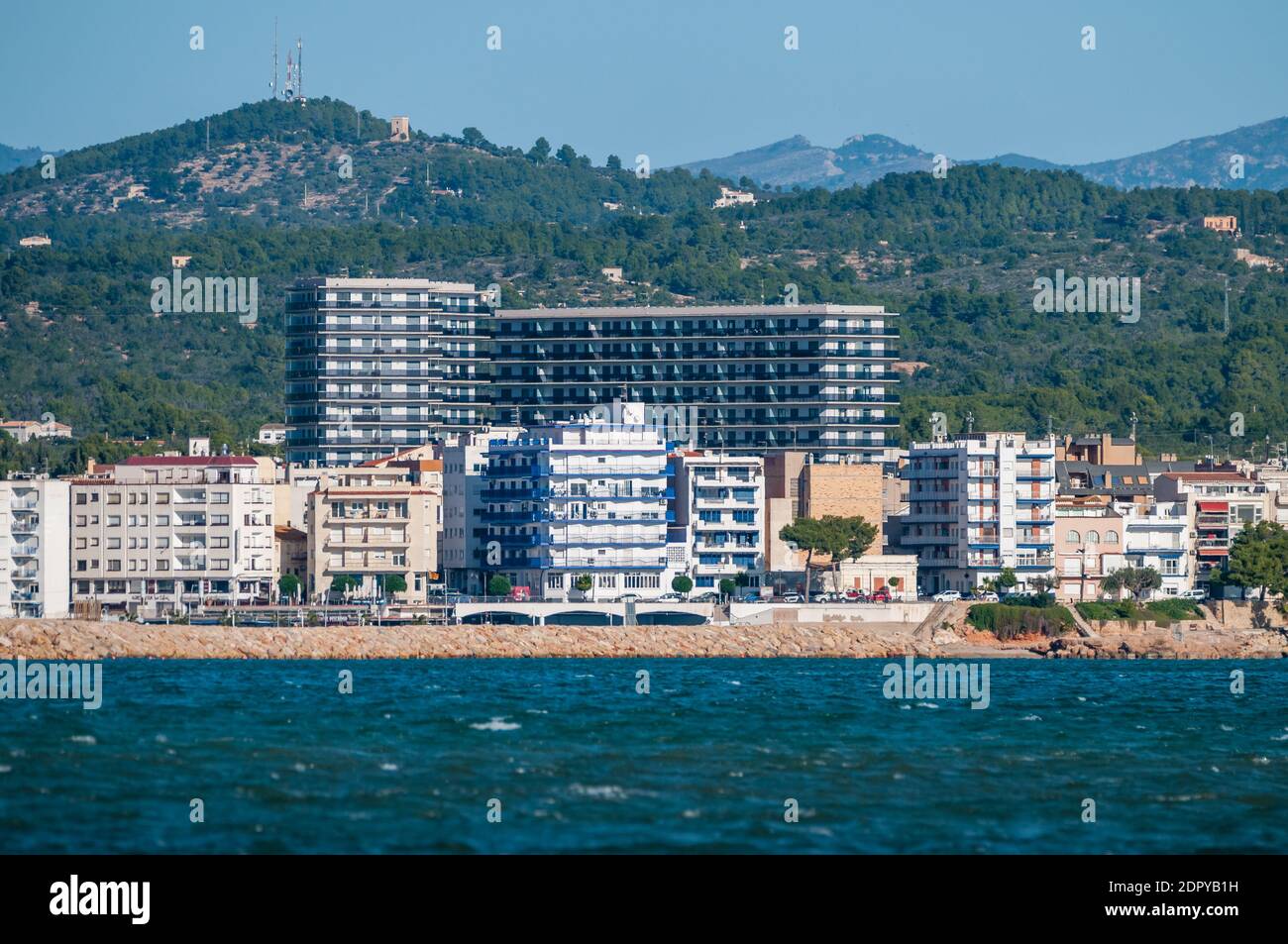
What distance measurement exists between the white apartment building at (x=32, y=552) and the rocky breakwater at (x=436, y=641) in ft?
31.1

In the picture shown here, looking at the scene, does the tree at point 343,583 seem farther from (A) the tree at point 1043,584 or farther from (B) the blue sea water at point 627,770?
(B) the blue sea water at point 627,770

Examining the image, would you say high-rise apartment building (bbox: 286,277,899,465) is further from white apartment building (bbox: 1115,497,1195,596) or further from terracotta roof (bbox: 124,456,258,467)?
terracotta roof (bbox: 124,456,258,467)

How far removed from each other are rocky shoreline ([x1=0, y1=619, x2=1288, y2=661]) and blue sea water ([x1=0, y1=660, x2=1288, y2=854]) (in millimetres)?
16885

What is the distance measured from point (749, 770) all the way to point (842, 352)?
429ft

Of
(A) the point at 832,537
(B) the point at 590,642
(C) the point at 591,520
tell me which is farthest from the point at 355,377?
(B) the point at 590,642

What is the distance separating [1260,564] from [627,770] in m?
87.2

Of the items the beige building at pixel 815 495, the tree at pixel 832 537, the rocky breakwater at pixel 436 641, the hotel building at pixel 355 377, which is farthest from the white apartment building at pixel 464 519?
the hotel building at pixel 355 377

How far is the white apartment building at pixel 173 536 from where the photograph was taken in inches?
5669

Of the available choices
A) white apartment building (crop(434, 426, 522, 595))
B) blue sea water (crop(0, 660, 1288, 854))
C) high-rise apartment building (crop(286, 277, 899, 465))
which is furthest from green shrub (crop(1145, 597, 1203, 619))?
high-rise apartment building (crop(286, 277, 899, 465))

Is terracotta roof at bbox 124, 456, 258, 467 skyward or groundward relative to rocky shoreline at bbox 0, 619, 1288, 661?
skyward

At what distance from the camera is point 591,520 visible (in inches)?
5837

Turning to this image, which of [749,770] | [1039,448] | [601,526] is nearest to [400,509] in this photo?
[601,526]

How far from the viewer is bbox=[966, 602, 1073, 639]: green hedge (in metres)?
137
